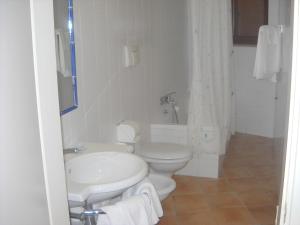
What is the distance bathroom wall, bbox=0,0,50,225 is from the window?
4.23m

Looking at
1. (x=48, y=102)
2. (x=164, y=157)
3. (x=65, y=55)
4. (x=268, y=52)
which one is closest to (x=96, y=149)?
(x=65, y=55)

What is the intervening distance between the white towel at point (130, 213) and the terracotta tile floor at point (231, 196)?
3.58 ft

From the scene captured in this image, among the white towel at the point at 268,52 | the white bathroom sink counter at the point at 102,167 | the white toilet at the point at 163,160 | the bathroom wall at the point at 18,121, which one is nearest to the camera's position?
the bathroom wall at the point at 18,121

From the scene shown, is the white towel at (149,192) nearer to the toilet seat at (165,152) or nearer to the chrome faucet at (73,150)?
the chrome faucet at (73,150)

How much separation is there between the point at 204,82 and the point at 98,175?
190 cm

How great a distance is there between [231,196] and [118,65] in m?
1.53

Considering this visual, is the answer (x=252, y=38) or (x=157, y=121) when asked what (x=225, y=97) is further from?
(x=252, y=38)

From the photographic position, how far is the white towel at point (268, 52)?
Result: 12.1ft

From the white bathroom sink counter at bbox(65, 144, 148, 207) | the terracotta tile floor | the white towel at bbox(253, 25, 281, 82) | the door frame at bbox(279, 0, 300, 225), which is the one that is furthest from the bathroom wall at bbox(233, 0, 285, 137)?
the door frame at bbox(279, 0, 300, 225)

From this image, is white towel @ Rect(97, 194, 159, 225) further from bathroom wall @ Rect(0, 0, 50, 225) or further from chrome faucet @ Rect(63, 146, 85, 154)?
bathroom wall @ Rect(0, 0, 50, 225)

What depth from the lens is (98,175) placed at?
1.92 metres

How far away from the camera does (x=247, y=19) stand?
186 inches

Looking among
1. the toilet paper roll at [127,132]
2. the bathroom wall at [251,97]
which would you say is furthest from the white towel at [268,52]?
the toilet paper roll at [127,132]

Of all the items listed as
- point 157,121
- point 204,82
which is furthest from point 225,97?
point 157,121
